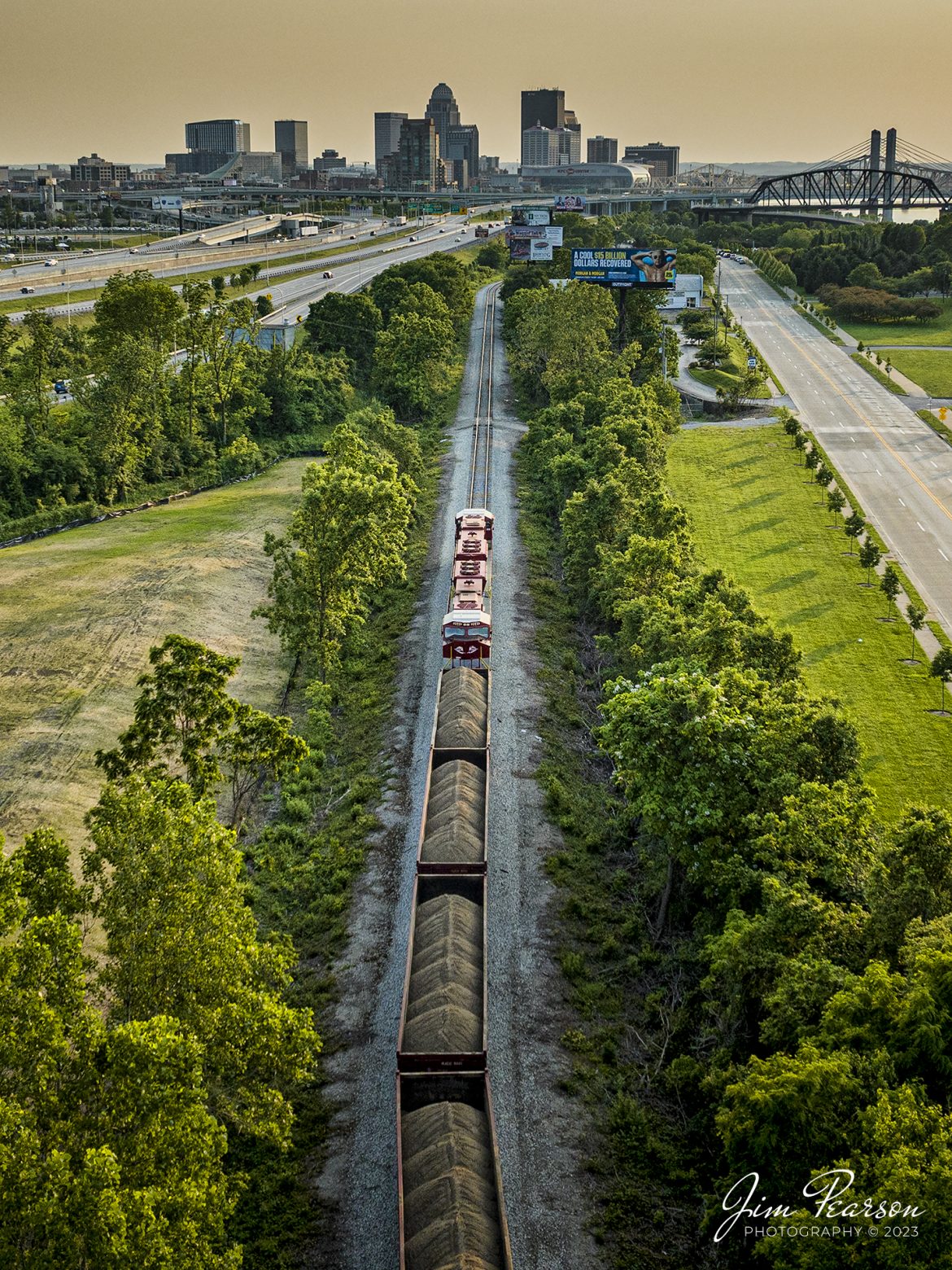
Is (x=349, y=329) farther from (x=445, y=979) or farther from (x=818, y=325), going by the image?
(x=445, y=979)

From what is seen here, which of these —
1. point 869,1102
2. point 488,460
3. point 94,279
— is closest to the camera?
point 869,1102

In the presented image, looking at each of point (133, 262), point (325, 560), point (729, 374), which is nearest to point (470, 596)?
point (325, 560)

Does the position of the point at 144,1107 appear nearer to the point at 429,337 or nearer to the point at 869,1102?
the point at 869,1102

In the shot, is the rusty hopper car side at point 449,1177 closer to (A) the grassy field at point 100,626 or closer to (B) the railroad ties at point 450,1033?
(B) the railroad ties at point 450,1033

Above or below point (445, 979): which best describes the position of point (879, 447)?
above

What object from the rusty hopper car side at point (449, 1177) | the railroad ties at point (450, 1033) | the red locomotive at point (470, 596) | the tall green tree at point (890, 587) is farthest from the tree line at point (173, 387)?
the rusty hopper car side at point (449, 1177)

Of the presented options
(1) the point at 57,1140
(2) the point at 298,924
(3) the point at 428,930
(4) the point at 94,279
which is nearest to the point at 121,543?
(2) the point at 298,924
